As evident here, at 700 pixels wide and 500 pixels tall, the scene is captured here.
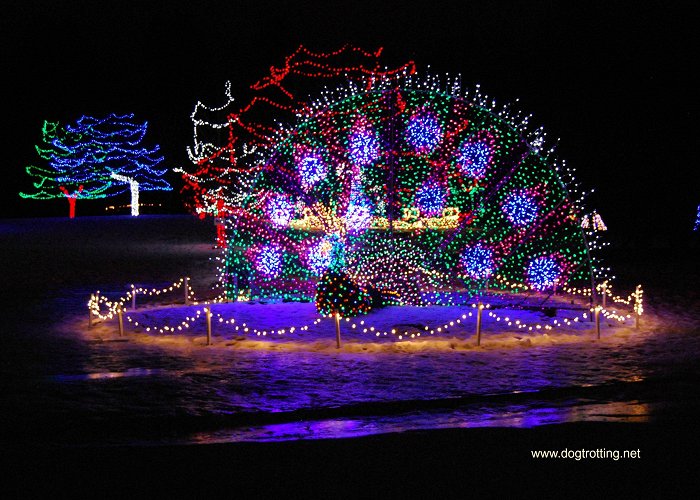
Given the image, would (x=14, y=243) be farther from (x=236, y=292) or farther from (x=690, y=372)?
(x=690, y=372)

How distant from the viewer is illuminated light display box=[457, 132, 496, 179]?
13844 mm

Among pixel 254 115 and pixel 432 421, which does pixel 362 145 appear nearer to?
pixel 432 421

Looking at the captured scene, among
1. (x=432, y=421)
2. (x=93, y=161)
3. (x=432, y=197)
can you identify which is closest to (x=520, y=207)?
(x=432, y=197)

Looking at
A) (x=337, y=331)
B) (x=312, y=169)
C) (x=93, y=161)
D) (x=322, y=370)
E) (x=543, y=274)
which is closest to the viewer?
(x=322, y=370)

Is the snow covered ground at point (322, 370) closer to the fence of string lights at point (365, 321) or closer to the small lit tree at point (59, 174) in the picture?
the fence of string lights at point (365, 321)

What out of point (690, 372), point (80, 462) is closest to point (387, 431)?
point (80, 462)

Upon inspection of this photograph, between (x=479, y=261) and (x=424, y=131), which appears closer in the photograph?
(x=424, y=131)

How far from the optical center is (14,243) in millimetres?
27984

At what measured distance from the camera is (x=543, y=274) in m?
14.8

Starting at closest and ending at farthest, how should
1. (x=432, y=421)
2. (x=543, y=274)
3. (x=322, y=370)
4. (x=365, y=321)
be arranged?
1. (x=432, y=421)
2. (x=322, y=370)
3. (x=365, y=321)
4. (x=543, y=274)

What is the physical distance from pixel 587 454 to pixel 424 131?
8024mm

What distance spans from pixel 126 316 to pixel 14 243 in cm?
1689

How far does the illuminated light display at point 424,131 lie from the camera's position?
13594mm

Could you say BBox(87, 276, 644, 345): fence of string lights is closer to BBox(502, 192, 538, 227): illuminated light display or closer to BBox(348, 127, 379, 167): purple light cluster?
BBox(502, 192, 538, 227): illuminated light display
